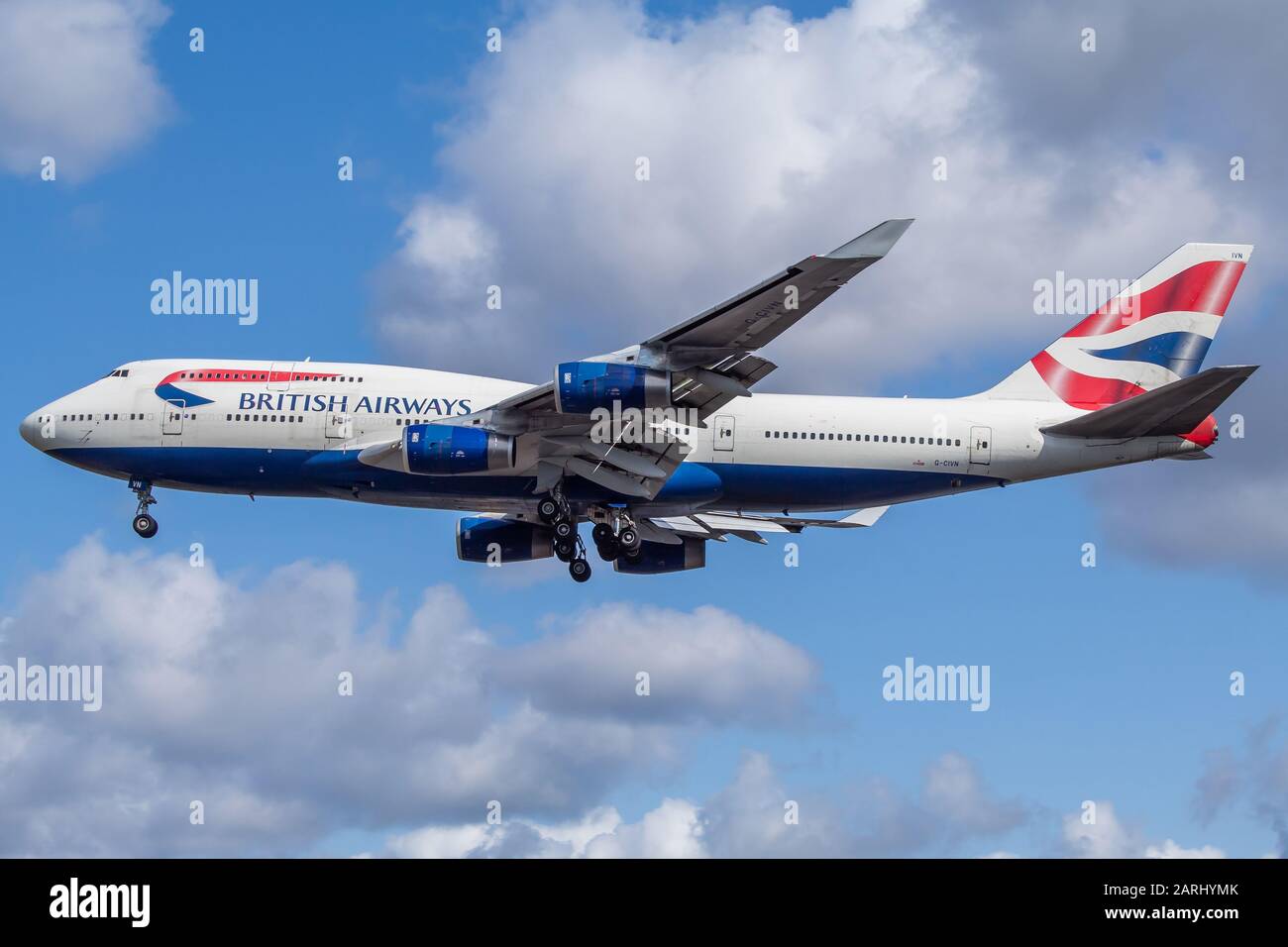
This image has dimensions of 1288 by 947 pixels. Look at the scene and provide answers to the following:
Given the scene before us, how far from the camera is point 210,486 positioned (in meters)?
43.8

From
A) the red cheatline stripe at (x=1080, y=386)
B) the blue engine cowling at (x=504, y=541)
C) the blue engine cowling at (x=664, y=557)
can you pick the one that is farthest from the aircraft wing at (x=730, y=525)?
the red cheatline stripe at (x=1080, y=386)

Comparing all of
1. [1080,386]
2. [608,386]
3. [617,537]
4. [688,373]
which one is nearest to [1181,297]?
[1080,386]

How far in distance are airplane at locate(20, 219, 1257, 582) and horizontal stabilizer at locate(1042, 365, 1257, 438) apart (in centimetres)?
7

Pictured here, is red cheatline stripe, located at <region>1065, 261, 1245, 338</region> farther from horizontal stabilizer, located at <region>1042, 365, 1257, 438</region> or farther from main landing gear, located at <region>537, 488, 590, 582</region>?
main landing gear, located at <region>537, 488, 590, 582</region>

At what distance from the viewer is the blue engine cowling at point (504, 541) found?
160ft

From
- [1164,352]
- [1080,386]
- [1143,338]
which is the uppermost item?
[1143,338]

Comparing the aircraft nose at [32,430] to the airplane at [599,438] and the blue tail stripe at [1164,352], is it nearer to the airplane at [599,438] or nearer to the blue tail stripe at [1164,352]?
the airplane at [599,438]

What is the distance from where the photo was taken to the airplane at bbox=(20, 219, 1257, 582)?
41.3 meters

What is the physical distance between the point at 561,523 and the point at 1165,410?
53.9 feet

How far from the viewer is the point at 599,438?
4109cm

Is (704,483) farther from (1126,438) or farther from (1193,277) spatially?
(1193,277)

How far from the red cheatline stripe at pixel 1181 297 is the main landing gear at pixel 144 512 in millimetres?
27324

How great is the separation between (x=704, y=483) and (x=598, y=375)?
19.6ft

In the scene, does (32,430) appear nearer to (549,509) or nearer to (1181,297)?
(549,509)
